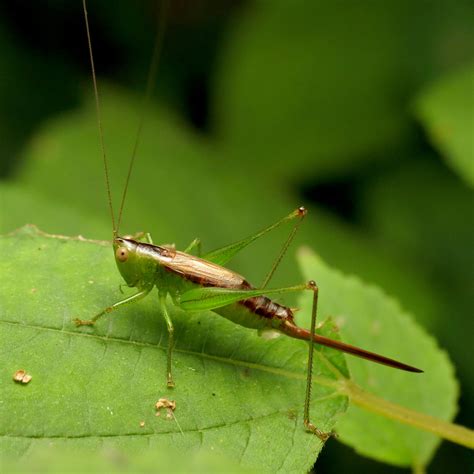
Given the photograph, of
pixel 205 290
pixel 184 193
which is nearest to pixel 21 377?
pixel 205 290

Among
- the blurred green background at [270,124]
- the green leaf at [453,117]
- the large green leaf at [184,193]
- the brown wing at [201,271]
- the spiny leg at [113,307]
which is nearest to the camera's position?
the spiny leg at [113,307]

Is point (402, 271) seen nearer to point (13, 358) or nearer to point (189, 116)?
point (189, 116)

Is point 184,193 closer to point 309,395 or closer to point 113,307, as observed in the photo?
point 113,307

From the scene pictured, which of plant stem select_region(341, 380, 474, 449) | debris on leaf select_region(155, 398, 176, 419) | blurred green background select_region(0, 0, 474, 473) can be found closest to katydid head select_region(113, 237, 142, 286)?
debris on leaf select_region(155, 398, 176, 419)

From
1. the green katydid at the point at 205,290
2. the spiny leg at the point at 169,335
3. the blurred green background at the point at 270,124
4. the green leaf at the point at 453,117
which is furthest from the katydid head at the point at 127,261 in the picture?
the green leaf at the point at 453,117

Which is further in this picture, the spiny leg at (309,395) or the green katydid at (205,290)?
the green katydid at (205,290)

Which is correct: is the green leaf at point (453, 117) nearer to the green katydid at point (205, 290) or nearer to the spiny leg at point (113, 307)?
the green katydid at point (205, 290)

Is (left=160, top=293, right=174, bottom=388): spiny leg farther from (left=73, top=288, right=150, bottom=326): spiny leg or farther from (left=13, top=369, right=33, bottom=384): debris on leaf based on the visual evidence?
(left=13, top=369, right=33, bottom=384): debris on leaf
